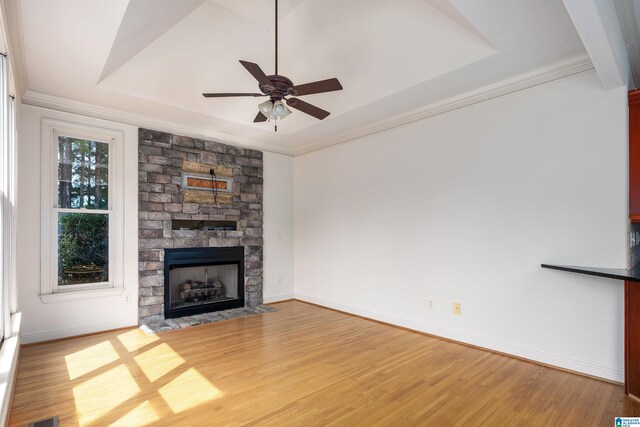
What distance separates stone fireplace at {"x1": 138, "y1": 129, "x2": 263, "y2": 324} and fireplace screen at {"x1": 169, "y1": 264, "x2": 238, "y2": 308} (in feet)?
0.05

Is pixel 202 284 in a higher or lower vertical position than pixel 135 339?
higher

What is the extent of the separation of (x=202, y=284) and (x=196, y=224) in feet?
3.28

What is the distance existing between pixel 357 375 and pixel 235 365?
1.13 m

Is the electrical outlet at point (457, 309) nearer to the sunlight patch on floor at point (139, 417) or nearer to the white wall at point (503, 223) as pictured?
the white wall at point (503, 223)

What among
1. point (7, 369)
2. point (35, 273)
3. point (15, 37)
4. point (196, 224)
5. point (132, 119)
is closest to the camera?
point (7, 369)

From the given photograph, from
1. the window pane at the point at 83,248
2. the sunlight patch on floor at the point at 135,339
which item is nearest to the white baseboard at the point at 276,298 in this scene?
the sunlight patch on floor at the point at 135,339

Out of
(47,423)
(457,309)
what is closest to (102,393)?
(47,423)

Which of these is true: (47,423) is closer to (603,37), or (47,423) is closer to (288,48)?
(288,48)

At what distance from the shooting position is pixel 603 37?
6.89 ft

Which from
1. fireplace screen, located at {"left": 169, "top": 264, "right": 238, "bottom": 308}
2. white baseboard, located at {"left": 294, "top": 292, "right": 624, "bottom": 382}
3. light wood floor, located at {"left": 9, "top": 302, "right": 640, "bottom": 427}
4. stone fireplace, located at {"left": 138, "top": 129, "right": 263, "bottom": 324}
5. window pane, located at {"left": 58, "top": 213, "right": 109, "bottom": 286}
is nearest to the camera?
light wood floor, located at {"left": 9, "top": 302, "right": 640, "bottom": 427}

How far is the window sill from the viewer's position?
12.3 feet

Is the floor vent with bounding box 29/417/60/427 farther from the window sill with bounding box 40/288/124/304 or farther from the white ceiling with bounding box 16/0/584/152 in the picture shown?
the white ceiling with bounding box 16/0/584/152

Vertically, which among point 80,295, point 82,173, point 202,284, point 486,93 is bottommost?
point 202,284

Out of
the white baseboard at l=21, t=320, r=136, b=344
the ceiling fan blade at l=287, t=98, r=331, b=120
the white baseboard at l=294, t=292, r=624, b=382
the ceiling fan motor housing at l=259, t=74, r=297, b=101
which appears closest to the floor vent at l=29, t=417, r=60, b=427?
the white baseboard at l=21, t=320, r=136, b=344
